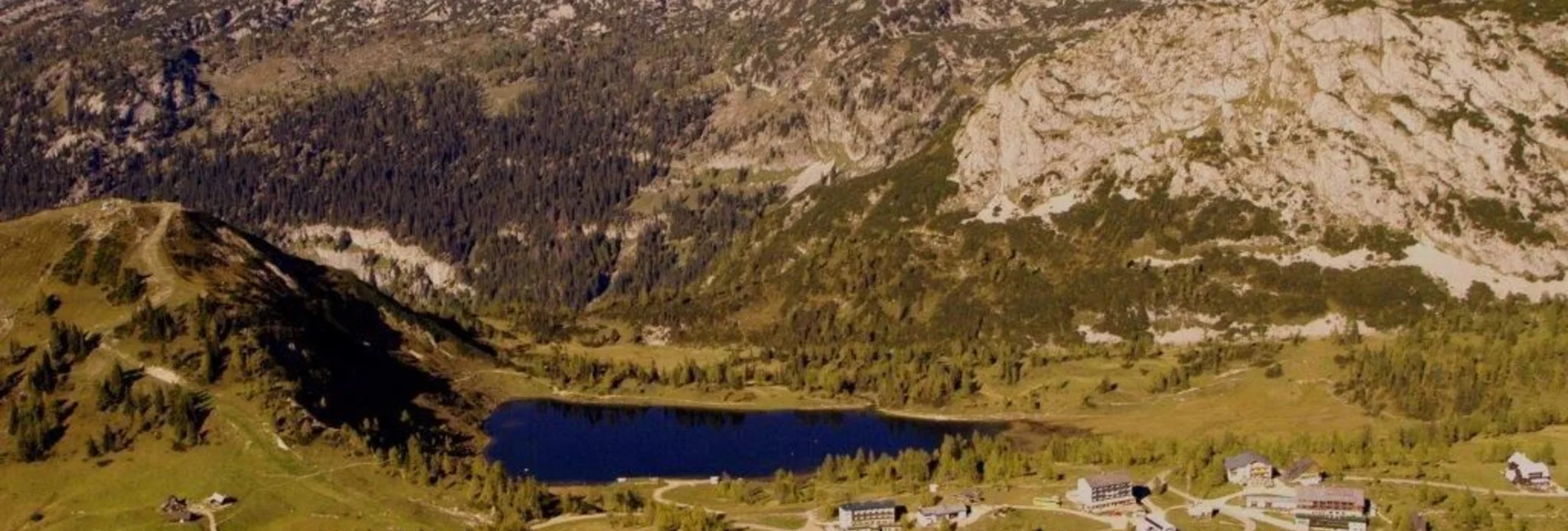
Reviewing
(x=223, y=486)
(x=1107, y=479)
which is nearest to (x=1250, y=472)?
(x=1107, y=479)

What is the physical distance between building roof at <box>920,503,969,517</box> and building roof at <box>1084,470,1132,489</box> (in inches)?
558

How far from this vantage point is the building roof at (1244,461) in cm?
17425

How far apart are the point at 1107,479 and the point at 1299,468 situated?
960 inches

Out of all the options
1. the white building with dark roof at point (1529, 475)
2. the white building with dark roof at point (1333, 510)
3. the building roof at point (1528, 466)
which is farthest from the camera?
the building roof at point (1528, 466)

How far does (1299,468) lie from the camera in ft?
577

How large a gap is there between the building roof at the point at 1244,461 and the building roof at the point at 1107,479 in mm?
12946

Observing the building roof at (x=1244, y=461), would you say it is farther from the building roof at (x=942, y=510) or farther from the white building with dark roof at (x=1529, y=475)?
the building roof at (x=942, y=510)

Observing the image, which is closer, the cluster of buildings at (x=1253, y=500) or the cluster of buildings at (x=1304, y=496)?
the cluster of buildings at (x=1304, y=496)

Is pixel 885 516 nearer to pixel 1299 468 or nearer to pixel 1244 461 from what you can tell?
pixel 1244 461

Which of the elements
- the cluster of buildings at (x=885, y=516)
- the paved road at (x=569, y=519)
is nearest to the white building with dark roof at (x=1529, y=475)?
the cluster of buildings at (x=885, y=516)

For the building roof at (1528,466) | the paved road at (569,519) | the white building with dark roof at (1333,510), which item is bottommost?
the paved road at (569,519)

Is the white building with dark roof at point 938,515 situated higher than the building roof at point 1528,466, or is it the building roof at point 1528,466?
the building roof at point 1528,466

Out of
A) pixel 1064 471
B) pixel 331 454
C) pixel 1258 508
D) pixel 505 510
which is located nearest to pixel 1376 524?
pixel 1258 508

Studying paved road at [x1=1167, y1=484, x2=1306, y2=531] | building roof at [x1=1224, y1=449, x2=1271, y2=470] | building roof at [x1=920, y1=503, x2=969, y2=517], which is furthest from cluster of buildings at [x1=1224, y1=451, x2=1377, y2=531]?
building roof at [x1=920, y1=503, x2=969, y2=517]
